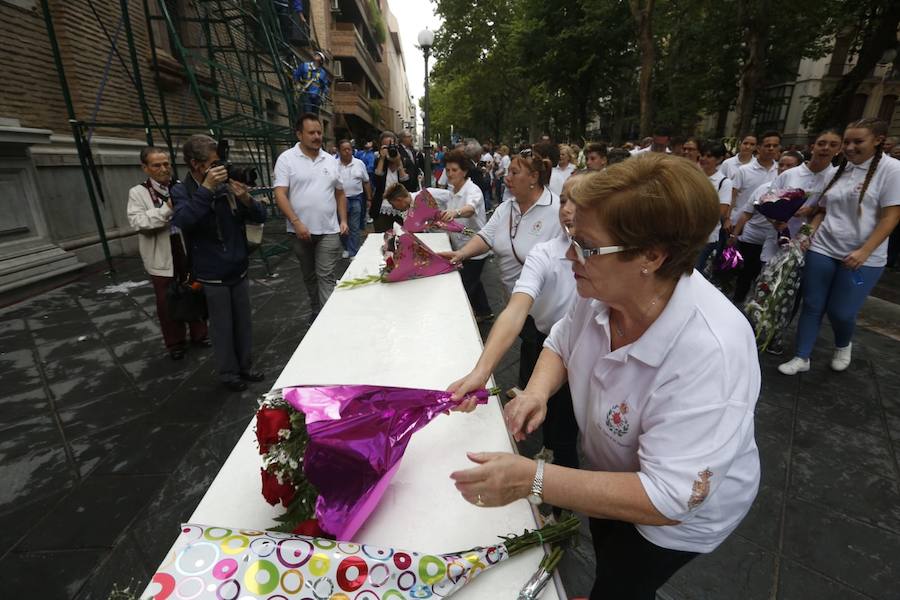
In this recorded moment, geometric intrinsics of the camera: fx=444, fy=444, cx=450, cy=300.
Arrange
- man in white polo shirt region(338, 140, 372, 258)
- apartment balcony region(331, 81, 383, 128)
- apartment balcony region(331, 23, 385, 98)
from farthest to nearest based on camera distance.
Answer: apartment balcony region(331, 81, 383, 128), apartment balcony region(331, 23, 385, 98), man in white polo shirt region(338, 140, 372, 258)

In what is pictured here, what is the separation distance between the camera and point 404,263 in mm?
3170

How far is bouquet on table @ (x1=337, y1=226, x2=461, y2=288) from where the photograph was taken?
3.15 metres

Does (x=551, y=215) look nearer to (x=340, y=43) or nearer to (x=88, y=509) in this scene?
(x=88, y=509)

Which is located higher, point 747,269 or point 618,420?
point 618,420

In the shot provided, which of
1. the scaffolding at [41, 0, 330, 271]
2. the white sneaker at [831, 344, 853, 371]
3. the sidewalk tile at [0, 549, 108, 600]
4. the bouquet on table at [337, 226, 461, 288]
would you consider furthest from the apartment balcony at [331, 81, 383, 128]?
the sidewalk tile at [0, 549, 108, 600]

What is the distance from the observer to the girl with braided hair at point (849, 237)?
10.0ft

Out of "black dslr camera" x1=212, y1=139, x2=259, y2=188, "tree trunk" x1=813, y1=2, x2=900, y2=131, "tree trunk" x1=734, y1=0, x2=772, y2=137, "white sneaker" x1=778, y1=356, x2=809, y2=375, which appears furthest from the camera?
"tree trunk" x1=734, y1=0, x2=772, y2=137

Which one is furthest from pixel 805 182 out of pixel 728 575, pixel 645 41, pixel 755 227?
pixel 645 41

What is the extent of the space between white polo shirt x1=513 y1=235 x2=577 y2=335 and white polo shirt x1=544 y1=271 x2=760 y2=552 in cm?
81

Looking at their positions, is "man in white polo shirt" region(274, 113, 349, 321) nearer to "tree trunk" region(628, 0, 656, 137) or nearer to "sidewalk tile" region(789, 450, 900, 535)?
"sidewalk tile" region(789, 450, 900, 535)

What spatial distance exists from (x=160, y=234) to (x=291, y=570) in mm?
3684

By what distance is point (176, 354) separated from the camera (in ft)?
12.9

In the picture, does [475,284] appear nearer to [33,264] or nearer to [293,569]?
[293,569]

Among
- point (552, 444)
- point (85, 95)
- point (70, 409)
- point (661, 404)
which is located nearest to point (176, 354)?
point (70, 409)
